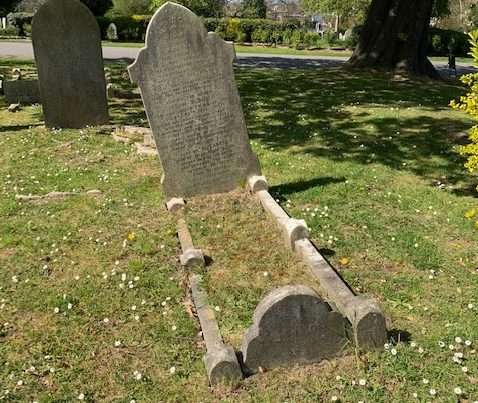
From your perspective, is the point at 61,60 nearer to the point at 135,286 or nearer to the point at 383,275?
the point at 135,286

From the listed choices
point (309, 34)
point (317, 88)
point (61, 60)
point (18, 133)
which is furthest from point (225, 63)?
point (309, 34)

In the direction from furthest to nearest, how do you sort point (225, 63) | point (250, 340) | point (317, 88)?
point (317, 88), point (225, 63), point (250, 340)

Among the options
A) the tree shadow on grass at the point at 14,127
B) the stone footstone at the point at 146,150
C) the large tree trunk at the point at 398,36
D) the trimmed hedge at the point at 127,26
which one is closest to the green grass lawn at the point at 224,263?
the stone footstone at the point at 146,150

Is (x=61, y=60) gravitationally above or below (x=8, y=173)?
above

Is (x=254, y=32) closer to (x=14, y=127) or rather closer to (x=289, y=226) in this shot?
(x=14, y=127)

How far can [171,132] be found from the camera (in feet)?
24.4

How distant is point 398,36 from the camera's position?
58.0ft

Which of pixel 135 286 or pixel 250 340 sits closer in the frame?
pixel 250 340

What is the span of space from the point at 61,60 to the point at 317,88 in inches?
322

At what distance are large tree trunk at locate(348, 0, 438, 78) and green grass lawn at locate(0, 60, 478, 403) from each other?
735 centimetres

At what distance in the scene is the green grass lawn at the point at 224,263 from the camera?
4230 mm

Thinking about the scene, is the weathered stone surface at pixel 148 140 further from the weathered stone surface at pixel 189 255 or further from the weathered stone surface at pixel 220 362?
A: the weathered stone surface at pixel 220 362

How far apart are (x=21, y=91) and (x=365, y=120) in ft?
31.5

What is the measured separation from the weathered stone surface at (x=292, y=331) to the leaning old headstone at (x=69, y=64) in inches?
351
